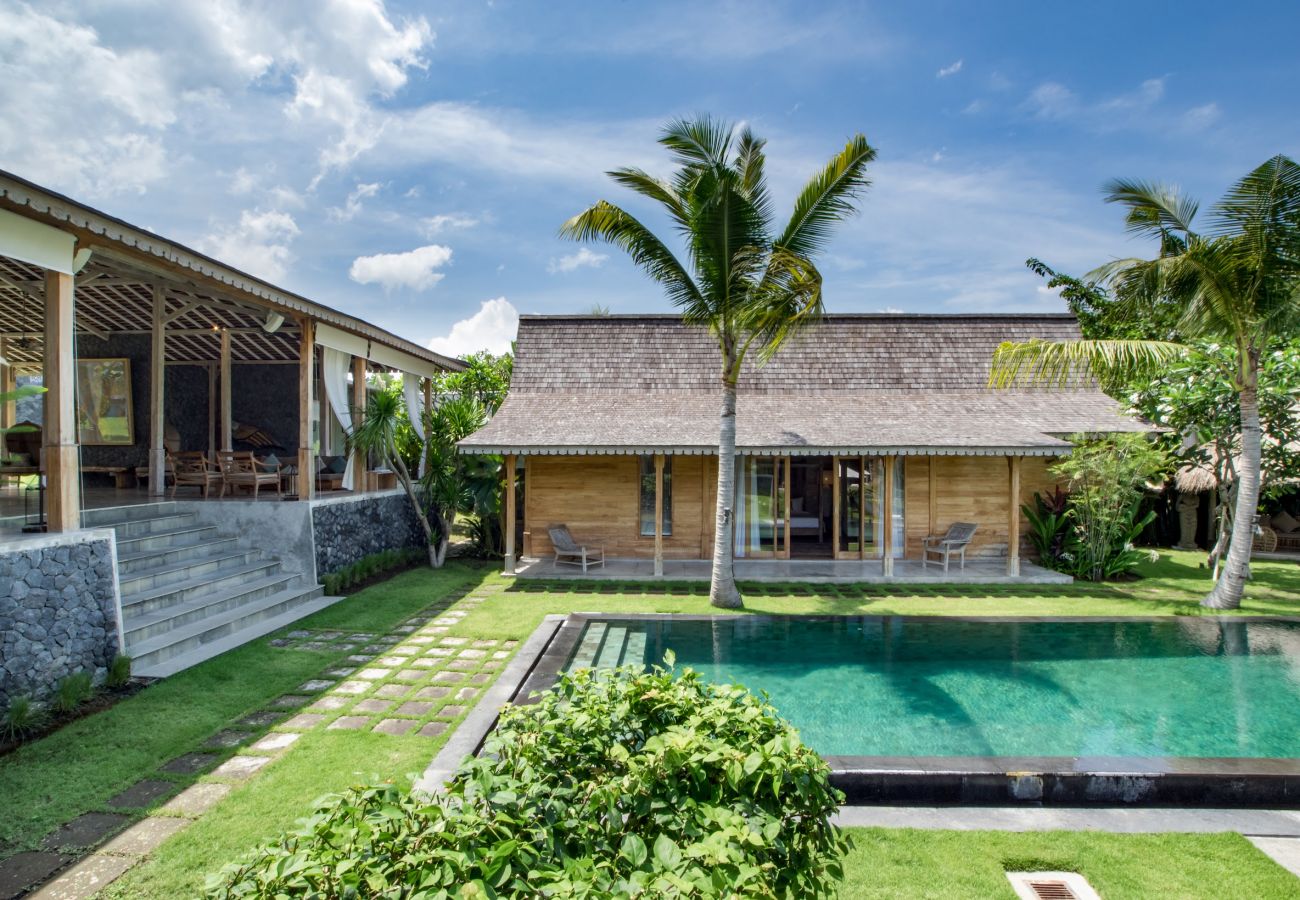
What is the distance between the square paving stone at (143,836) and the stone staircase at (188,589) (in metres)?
3.35

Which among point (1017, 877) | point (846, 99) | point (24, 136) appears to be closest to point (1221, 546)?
point (846, 99)

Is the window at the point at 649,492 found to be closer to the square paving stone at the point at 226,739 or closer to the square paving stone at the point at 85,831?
the square paving stone at the point at 226,739

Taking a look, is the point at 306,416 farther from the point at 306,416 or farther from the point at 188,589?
the point at 188,589

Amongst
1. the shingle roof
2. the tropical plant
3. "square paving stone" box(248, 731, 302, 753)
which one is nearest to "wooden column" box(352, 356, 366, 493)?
the shingle roof

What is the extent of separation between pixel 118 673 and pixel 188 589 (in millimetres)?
2141

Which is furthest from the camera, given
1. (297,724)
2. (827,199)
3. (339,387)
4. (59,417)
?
(339,387)

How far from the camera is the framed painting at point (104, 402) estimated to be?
1508 cm

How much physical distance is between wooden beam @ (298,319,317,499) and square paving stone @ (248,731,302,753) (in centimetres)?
614

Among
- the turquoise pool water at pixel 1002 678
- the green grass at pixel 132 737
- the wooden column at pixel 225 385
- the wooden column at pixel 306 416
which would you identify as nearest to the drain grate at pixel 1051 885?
the turquoise pool water at pixel 1002 678

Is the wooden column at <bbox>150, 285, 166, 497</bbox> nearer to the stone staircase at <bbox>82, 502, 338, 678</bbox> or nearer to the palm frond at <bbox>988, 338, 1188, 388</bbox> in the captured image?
the stone staircase at <bbox>82, 502, 338, 678</bbox>

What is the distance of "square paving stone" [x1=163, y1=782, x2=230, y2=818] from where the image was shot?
446 cm

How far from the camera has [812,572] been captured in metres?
13.2

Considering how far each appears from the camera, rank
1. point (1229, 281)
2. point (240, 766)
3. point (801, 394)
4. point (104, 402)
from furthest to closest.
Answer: point (801, 394)
point (104, 402)
point (1229, 281)
point (240, 766)

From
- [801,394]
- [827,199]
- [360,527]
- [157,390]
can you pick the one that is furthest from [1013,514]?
[157,390]
